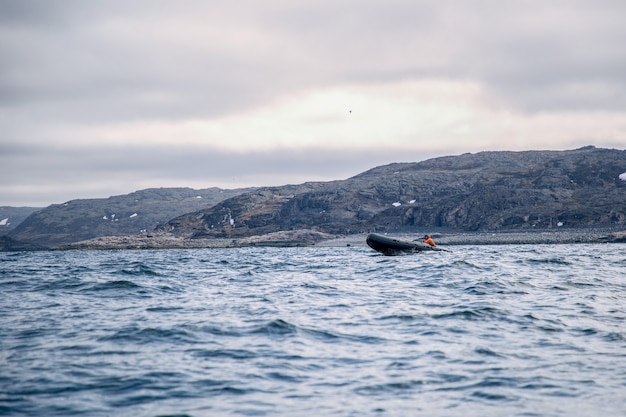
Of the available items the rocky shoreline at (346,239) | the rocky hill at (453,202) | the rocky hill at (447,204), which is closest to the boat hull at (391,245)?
the rocky shoreline at (346,239)

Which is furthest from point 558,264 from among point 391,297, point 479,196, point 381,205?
point 381,205

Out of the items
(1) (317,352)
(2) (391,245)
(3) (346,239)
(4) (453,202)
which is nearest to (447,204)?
(4) (453,202)

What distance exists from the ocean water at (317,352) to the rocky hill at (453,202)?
3819 inches

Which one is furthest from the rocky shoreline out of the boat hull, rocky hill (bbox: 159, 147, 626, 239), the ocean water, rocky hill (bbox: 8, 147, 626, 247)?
the ocean water

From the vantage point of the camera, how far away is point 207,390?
1051cm

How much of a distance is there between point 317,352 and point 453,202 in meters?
130

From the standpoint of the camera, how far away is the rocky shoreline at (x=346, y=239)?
90500 mm

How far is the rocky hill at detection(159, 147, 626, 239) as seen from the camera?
12381 cm

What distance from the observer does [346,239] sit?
118 meters

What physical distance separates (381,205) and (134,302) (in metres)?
146

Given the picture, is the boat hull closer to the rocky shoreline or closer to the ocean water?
the ocean water

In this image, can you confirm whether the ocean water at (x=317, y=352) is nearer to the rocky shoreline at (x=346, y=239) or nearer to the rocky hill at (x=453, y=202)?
the rocky shoreline at (x=346, y=239)

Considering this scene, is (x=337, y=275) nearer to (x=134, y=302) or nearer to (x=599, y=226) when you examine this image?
Result: (x=134, y=302)

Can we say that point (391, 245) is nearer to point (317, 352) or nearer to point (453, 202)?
point (317, 352)
